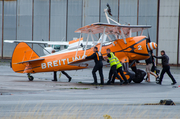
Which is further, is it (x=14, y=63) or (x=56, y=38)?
(x=56, y=38)

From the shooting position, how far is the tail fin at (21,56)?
15836mm

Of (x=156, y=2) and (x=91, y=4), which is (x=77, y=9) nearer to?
(x=91, y=4)

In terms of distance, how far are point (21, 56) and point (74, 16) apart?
74.7 ft

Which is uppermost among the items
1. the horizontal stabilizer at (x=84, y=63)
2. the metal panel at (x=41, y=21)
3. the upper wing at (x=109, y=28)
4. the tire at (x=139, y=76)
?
the metal panel at (x=41, y=21)

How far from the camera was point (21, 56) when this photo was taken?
15.8m

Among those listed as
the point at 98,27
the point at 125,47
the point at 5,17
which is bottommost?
the point at 125,47

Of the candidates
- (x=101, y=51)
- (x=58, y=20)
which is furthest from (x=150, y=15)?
(x=101, y=51)

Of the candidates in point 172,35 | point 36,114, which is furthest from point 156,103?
point 172,35

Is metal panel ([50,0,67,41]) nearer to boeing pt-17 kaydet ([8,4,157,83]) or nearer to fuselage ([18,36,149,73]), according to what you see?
boeing pt-17 kaydet ([8,4,157,83])

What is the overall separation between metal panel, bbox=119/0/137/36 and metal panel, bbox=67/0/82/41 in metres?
5.69

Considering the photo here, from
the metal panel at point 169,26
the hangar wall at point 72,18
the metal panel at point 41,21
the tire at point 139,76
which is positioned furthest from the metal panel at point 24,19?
the tire at point 139,76

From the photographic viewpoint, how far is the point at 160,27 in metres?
35.5

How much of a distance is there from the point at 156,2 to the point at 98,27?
78.5 ft

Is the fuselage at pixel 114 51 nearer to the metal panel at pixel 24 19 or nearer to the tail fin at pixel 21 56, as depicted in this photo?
the tail fin at pixel 21 56
